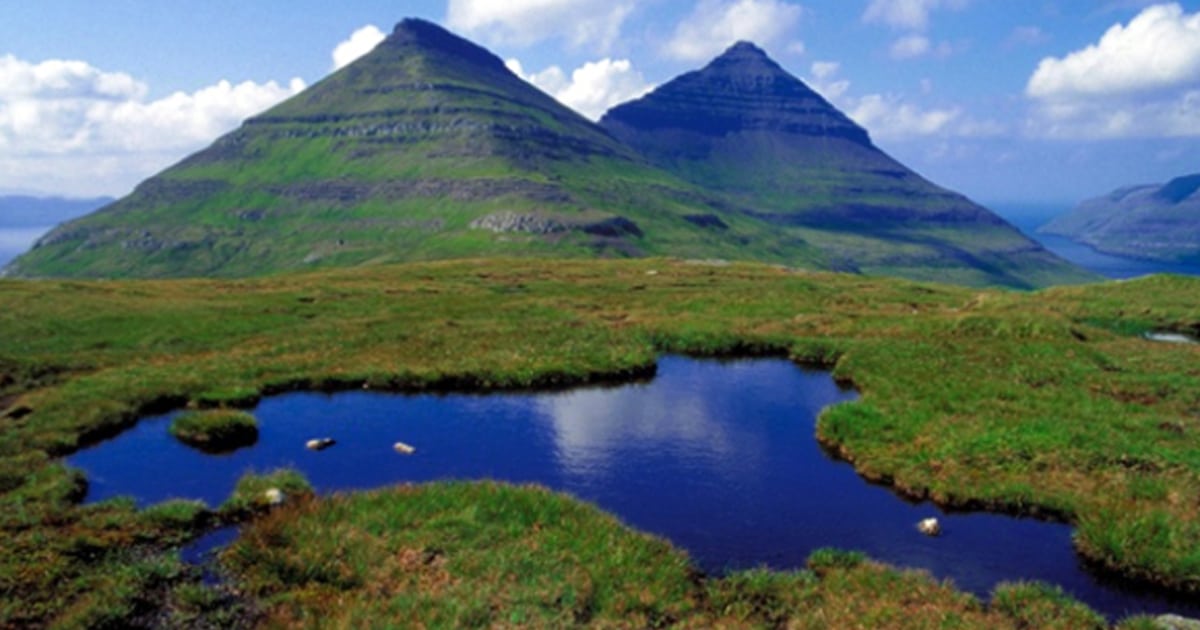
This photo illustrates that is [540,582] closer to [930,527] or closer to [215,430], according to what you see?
[930,527]

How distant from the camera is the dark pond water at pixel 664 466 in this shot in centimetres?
2605

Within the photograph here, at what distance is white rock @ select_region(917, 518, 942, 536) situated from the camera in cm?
2756

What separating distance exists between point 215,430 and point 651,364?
28.3 m

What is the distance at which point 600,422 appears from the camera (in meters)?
40.2

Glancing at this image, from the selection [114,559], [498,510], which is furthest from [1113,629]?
[114,559]

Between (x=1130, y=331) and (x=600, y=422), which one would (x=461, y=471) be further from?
(x=1130, y=331)

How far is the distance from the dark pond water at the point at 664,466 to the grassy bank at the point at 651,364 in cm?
196

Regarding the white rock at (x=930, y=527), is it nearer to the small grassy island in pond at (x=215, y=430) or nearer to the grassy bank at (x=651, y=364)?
the grassy bank at (x=651, y=364)

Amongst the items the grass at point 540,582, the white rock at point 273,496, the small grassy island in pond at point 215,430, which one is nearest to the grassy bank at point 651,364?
the white rock at point 273,496

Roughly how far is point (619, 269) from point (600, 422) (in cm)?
6880

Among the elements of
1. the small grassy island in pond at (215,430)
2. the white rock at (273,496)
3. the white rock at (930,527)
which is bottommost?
A: the white rock at (930,527)

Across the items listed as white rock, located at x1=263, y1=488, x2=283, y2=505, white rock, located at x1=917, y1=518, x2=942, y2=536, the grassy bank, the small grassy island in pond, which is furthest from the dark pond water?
white rock, located at x1=263, y1=488, x2=283, y2=505

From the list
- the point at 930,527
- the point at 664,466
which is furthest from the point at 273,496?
the point at 930,527

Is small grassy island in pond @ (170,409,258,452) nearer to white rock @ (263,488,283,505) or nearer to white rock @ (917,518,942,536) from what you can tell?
white rock @ (263,488,283,505)
